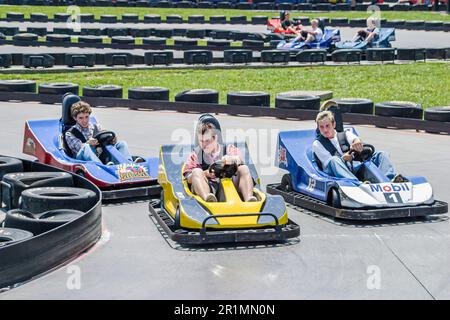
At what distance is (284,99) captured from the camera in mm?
16562

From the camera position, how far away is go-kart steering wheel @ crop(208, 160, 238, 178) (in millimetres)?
8477

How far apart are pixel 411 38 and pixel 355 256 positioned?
26.6 m

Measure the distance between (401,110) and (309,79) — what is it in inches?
269

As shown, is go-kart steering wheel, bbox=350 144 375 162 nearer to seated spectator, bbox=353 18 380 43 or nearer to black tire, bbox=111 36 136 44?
seated spectator, bbox=353 18 380 43

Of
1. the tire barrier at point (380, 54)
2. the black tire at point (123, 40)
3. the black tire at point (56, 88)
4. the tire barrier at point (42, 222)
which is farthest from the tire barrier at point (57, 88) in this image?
the black tire at point (123, 40)

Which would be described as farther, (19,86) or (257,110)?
(19,86)

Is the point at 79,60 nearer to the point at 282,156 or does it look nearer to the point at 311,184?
the point at 282,156

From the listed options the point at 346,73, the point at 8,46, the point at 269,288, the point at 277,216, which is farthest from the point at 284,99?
the point at 8,46

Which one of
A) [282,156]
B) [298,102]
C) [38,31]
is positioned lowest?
[282,156]

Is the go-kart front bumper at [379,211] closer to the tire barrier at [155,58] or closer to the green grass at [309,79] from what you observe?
the green grass at [309,79]

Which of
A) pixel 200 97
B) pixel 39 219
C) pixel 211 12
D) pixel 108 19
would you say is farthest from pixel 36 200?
pixel 211 12

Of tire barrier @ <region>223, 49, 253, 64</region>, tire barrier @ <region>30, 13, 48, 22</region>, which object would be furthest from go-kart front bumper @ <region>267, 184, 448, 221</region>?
tire barrier @ <region>30, 13, 48, 22</region>

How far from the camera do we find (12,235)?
7324 millimetres

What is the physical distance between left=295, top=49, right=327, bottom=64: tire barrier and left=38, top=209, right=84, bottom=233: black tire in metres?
18.3
